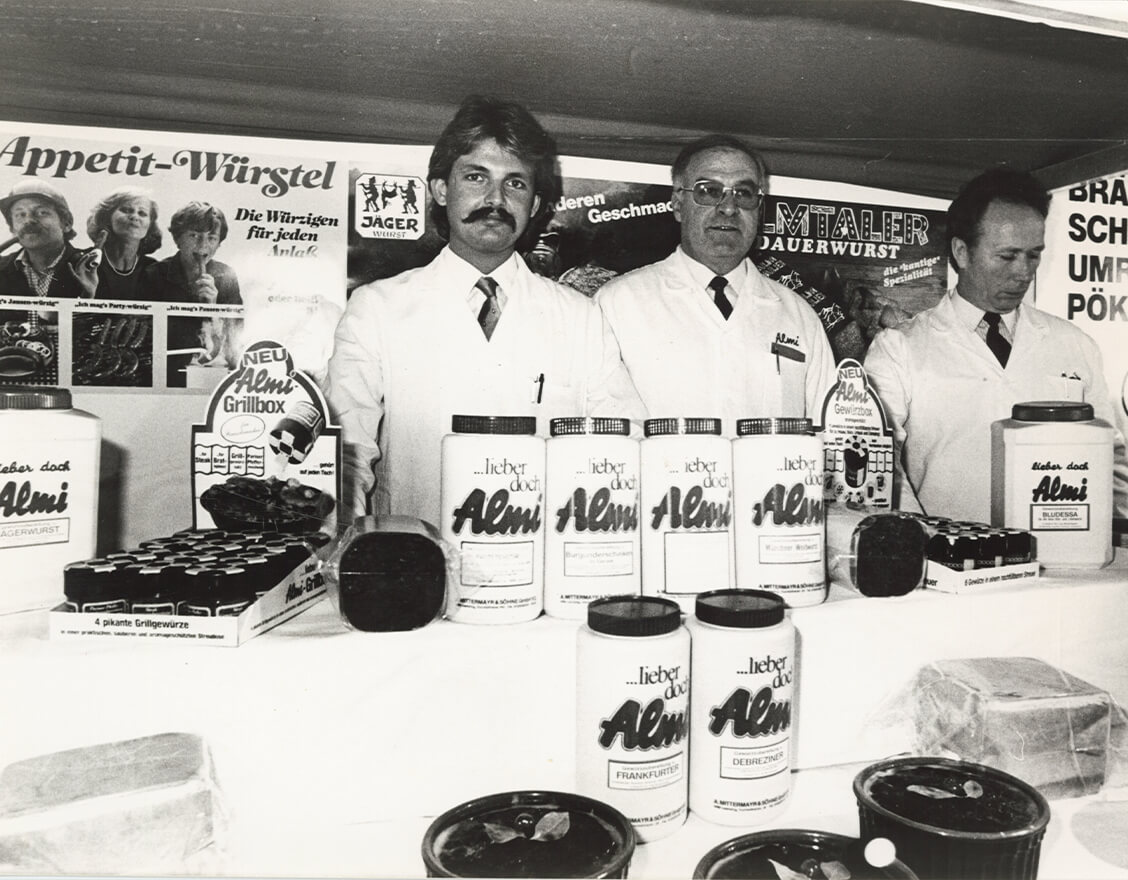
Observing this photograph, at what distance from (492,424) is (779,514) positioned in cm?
36

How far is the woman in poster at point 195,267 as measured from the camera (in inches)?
40.6

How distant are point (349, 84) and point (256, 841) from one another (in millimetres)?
926

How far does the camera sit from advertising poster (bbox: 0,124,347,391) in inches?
39.0

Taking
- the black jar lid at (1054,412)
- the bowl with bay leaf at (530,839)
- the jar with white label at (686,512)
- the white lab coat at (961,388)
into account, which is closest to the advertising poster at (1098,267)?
the white lab coat at (961,388)

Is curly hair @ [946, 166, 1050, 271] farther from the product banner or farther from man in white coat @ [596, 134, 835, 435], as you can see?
the product banner

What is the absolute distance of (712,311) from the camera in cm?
118

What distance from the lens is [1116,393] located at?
1.19m

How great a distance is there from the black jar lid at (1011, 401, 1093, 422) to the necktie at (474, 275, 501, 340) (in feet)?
2.56

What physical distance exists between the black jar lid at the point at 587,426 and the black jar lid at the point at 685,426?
53 mm

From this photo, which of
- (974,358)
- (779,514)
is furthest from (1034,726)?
(974,358)

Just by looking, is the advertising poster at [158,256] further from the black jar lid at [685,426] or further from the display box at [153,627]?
the black jar lid at [685,426]

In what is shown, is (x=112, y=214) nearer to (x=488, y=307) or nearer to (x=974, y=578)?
(x=488, y=307)

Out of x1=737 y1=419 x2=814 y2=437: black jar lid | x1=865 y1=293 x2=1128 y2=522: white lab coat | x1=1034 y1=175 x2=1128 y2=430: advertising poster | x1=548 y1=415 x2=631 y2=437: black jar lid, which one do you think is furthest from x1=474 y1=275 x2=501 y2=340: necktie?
x1=1034 y1=175 x2=1128 y2=430: advertising poster

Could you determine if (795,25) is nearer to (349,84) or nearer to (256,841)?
(349,84)
